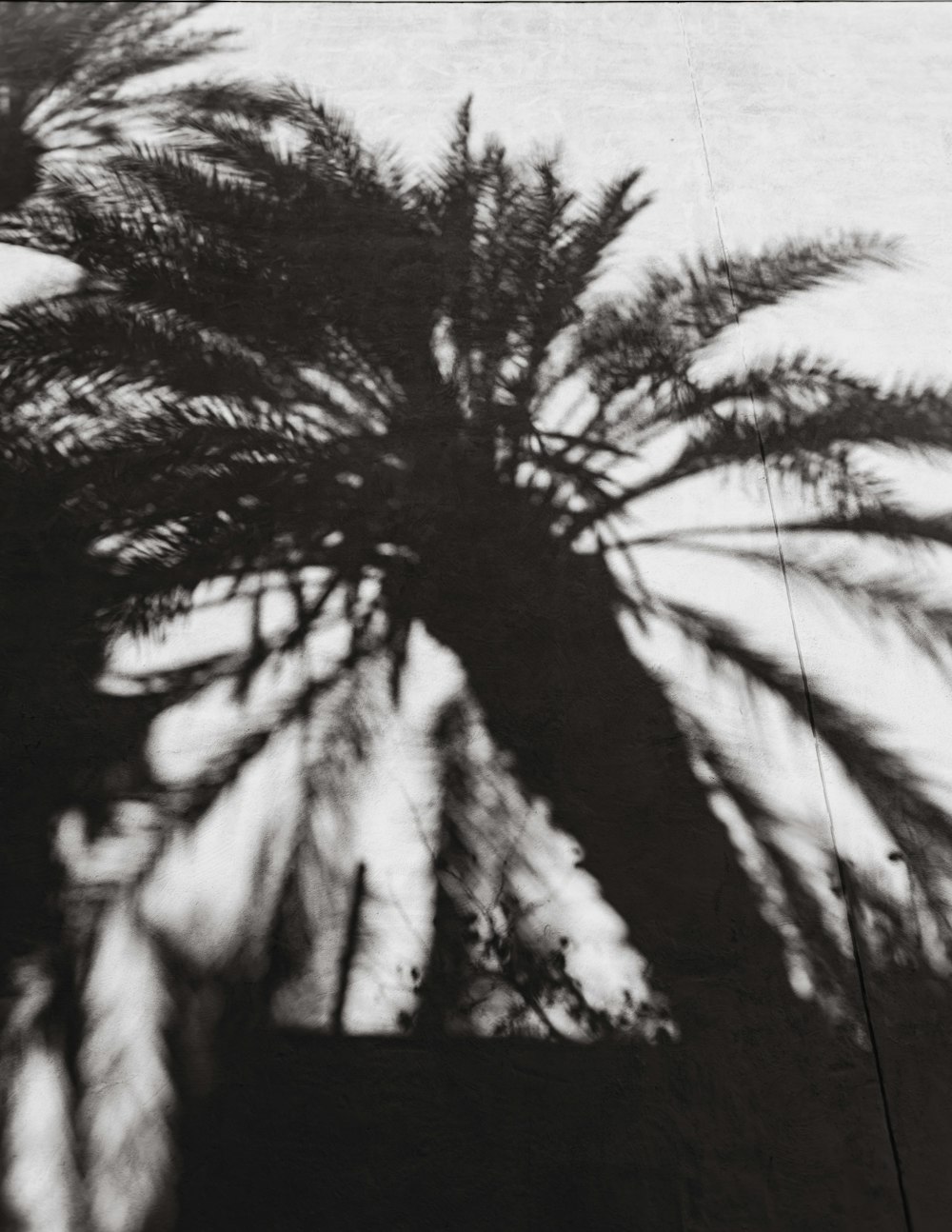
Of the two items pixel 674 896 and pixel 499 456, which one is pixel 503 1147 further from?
pixel 499 456

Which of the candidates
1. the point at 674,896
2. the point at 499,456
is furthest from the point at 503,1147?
the point at 499,456

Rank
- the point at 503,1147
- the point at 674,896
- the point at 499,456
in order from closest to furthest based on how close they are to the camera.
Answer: the point at 503,1147
the point at 674,896
the point at 499,456

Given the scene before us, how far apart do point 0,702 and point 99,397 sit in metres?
1.39

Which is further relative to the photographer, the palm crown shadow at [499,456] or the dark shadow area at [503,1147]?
the palm crown shadow at [499,456]

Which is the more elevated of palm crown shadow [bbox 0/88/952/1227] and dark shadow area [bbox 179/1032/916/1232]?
palm crown shadow [bbox 0/88/952/1227]

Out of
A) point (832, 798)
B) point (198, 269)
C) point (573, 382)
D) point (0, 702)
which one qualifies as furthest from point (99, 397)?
point (832, 798)

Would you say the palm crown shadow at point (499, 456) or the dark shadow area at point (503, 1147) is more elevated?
the palm crown shadow at point (499, 456)

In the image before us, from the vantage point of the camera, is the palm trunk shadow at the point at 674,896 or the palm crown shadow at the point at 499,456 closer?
the palm trunk shadow at the point at 674,896

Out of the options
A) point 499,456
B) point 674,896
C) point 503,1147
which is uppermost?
point 499,456

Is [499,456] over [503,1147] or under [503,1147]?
over

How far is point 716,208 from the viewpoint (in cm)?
476

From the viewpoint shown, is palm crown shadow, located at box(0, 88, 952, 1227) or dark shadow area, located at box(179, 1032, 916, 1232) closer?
dark shadow area, located at box(179, 1032, 916, 1232)

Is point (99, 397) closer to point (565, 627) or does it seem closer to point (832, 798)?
point (565, 627)

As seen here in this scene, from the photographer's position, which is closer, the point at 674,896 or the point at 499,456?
the point at 674,896
